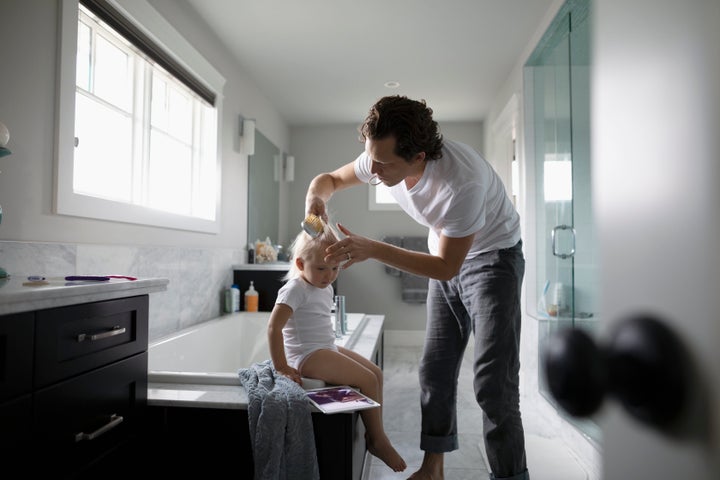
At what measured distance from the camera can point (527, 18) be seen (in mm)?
2832

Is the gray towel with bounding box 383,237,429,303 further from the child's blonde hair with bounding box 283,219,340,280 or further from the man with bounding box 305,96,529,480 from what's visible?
the man with bounding box 305,96,529,480

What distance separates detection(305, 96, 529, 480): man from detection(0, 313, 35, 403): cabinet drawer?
2.34 feet

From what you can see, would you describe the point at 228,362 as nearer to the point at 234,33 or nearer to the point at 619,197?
the point at 234,33

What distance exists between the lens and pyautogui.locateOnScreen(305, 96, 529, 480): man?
1383 mm

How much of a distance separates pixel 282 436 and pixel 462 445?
120cm

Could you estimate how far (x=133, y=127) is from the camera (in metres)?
2.30

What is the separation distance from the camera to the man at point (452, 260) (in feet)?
4.54

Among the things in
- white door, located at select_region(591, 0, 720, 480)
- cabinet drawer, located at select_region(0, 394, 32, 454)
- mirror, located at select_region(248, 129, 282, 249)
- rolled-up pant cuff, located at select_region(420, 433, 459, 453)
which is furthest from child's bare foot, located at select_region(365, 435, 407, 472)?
mirror, located at select_region(248, 129, 282, 249)

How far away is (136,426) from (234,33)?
247cm

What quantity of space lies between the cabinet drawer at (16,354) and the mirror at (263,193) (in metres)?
2.80

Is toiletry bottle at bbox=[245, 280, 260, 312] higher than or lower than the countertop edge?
lower

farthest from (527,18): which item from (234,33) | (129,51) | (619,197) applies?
(619,197)

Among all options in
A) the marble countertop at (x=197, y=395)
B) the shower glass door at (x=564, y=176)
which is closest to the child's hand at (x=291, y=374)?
the marble countertop at (x=197, y=395)

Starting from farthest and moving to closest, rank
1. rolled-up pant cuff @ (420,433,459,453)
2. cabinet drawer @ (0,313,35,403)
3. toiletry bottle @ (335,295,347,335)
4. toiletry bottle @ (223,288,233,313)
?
toiletry bottle @ (223,288,233,313) → toiletry bottle @ (335,295,347,335) → rolled-up pant cuff @ (420,433,459,453) → cabinet drawer @ (0,313,35,403)
